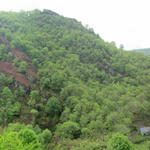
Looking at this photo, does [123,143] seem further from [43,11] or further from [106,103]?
[43,11]

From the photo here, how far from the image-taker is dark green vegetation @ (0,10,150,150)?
21798 mm

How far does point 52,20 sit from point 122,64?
45.0 metres

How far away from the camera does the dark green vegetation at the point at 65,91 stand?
71.5 feet

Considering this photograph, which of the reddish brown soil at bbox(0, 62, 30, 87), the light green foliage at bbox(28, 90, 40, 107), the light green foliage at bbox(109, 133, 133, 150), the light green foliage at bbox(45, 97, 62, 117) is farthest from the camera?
the reddish brown soil at bbox(0, 62, 30, 87)

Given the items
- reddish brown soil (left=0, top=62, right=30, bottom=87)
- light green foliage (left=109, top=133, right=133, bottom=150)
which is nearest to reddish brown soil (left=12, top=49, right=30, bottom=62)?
reddish brown soil (left=0, top=62, right=30, bottom=87)

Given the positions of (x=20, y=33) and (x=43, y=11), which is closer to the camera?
(x=20, y=33)

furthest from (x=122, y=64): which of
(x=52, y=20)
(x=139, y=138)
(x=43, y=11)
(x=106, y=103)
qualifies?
(x=43, y=11)

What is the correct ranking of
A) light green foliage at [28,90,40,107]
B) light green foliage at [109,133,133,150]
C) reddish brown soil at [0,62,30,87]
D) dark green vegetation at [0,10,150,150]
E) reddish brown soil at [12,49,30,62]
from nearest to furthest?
light green foliage at [109,133,133,150] → dark green vegetation at [0,10,150,150] → light green foliage at [28,90,40,107] → reddish brown soil at [0,62,30,87] → reddish brown soil at [12,49,30,62]

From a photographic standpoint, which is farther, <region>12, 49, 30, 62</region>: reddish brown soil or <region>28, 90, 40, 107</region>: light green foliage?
<region>12, 49, 30, 62</region>: reddish brown soil

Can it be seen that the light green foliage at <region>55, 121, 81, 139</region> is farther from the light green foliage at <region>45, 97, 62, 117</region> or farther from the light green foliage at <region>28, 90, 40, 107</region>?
the light green foliage at <region>28, 90, 40, 107</region>

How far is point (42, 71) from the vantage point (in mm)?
42594

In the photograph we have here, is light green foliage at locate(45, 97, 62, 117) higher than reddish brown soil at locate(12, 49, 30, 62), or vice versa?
reddish brown soil at locate(12, 49, 30, 62)

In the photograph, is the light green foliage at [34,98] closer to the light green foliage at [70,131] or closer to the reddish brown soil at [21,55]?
the light green foliage at [70,131]

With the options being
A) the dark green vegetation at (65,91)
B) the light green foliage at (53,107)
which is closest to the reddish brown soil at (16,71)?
the dark green vegetation at (65,91)
